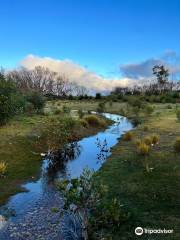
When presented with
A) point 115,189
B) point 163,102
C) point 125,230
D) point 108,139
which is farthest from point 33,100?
point 125,230

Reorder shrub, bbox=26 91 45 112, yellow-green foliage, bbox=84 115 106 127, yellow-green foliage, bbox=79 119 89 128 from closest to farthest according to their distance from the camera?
1. yellow-green foliage, bbox=79 119 89 128
2. yellow-green foliage, bbox=84 115 106 127
3. shrub, bbox=26 91 45 112

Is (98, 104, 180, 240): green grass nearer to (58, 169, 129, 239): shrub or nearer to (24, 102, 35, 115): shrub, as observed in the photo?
(58, 169, 129, 239): shrub

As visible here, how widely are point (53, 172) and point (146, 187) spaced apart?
24.3ft

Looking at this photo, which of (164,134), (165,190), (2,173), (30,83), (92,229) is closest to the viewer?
(92,229)

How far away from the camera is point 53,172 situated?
2327 cm

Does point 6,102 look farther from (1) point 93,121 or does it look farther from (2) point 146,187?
(2) point 146,187

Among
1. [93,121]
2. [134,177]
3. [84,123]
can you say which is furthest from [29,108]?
[134,177]

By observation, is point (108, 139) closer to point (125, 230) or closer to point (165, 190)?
point (165, 190)

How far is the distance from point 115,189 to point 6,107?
21098 mm

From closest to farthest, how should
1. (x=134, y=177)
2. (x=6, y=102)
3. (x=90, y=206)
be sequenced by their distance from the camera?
1. (x=90, y=206)
2. (x=134, y=177)
3. (x=6, y=102)

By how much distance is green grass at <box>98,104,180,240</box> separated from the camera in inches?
530

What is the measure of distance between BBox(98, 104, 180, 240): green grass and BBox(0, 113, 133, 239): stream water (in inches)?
69.0

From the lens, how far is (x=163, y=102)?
8250 centimetres

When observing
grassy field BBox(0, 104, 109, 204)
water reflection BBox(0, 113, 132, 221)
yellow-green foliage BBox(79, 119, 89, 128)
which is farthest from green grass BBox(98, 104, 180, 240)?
yellow-green foliage BBox(79, 119, 89, 128)
